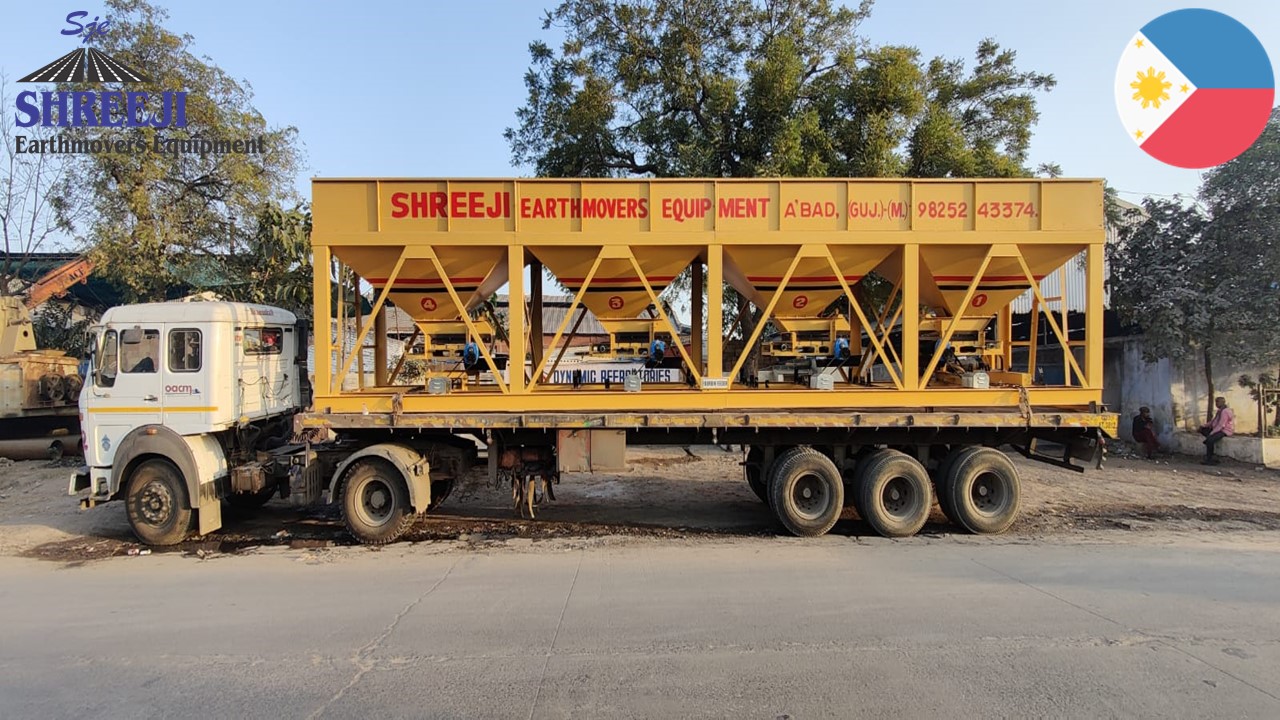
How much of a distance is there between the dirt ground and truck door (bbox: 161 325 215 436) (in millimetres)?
1446

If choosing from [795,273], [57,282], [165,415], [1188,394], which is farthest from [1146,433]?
[57,282]

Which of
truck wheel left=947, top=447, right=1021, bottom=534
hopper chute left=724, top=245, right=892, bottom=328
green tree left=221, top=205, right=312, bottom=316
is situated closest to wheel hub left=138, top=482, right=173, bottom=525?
green tree left=221, top=205, right=312, bottom=316

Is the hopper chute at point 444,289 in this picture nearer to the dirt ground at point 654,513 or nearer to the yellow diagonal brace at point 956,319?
the dirt ground at point 654,513

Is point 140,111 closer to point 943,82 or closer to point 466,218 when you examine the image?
point 466,218

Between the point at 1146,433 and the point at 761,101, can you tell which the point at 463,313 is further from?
the point at 1146,433

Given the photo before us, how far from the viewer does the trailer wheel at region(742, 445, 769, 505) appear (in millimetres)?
7879

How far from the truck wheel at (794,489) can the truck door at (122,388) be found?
7.15 m

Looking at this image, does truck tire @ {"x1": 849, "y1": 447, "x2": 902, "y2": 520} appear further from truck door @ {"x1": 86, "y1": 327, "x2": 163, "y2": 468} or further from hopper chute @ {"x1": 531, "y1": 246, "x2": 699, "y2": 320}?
truck door @ {"x1": 86, "y1": 327, "x2": 163, "y2": 468}

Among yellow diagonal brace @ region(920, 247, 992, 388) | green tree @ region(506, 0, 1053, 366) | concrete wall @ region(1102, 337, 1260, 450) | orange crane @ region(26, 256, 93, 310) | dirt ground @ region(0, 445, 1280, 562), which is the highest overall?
green tree @ region(506, 0, 1053, 366)

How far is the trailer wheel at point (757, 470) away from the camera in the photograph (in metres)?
7.88

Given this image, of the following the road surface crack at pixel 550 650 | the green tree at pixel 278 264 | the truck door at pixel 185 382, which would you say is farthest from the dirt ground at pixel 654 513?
the green tree at pixel 278 264

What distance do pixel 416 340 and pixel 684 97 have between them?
6.80 m

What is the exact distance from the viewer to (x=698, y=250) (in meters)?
7.70

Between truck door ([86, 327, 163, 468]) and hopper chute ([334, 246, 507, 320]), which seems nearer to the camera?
truck door ([86, 327, 163, 468])
